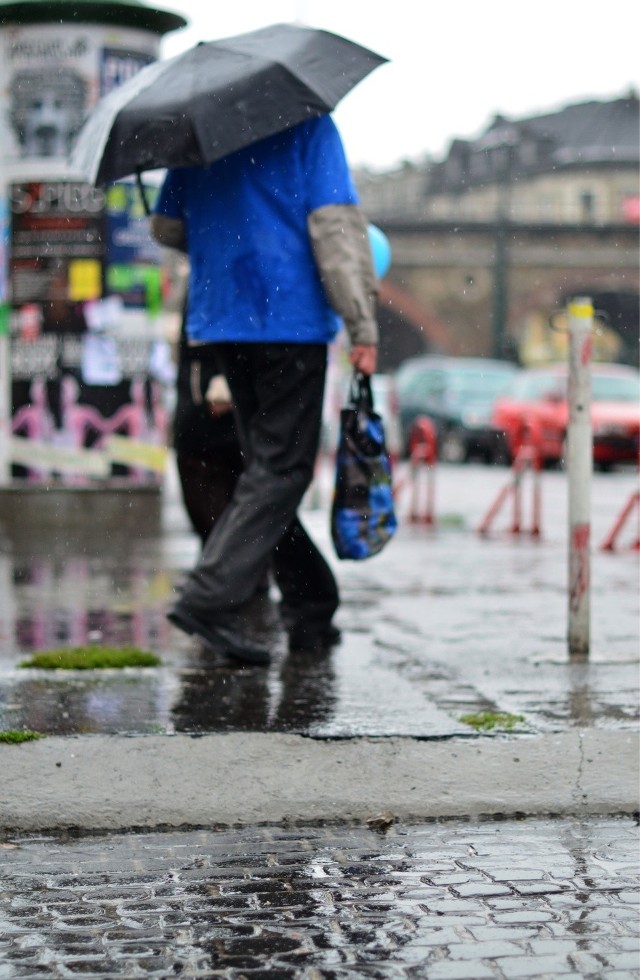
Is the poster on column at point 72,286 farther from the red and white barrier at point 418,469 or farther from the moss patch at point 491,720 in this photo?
the moss patch at point 491,720

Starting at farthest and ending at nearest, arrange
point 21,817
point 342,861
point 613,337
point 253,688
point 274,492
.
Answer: point 613,337, point 274,492, point 253,688, point 21,817, point 342,861

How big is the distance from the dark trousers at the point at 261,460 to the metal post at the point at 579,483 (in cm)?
85

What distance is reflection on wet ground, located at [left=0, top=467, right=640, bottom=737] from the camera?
16.2 ft

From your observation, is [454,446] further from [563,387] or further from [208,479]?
[208,479]

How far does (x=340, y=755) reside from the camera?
14.9 ft

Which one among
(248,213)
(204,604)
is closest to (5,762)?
(204,604)

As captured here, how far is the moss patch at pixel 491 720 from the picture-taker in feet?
15.6

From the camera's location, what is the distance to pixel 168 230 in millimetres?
6398

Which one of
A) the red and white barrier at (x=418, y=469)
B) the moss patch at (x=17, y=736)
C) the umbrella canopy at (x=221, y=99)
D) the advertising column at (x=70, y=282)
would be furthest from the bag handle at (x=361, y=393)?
the red and white barrier at (x=418, y=469)

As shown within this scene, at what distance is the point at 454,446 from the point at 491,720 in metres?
27.0

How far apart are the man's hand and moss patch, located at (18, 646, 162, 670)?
3.80 ft

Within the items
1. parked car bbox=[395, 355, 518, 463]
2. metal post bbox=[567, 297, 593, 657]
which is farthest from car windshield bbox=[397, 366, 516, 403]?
metal post bbox=[567, 297, 593, 657]

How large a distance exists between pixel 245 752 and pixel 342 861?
0.57 metres

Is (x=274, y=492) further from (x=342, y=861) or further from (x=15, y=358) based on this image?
(x=15, y=358)
